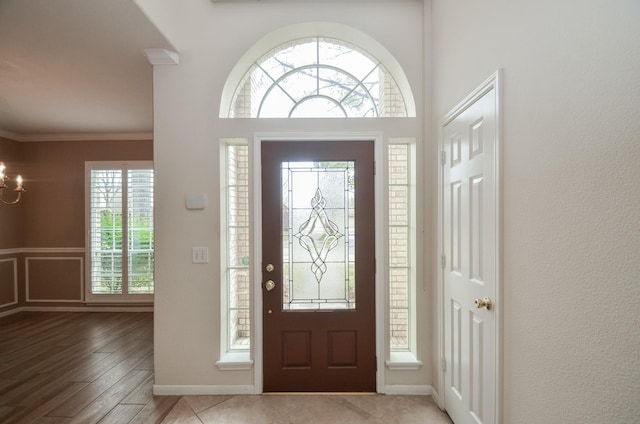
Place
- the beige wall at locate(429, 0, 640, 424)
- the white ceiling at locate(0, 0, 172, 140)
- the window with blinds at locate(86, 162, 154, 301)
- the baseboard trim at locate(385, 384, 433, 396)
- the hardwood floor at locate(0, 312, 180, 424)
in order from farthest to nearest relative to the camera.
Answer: the window with blinds at locate(86, 162, 154, 301) < the baseboard trim at locate(385, 384, 433, 396) < the hardwood floor at locate(0, 312, 180, 424) < the white ceiling at locate(0, 0, 172, 140) < the beige wall at locate(429, 0, 640, 424)

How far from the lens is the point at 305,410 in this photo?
2225 mm

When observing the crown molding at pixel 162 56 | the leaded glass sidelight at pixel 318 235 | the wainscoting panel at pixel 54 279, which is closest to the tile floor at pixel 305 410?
the leaded glass sidelight at pixel 318 235

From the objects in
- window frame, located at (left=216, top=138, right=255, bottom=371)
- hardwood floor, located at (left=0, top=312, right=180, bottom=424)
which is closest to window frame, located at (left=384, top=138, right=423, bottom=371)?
window frame, located at (left=216, top=138, right=255, bottom=371)

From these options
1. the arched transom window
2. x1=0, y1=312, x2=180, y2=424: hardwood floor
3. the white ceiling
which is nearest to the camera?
the white ceiling

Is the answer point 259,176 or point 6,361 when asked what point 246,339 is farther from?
point 6,361

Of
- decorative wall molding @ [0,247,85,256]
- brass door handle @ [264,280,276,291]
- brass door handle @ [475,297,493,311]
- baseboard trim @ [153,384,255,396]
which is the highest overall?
brass door handle @ [475,297,493,311]

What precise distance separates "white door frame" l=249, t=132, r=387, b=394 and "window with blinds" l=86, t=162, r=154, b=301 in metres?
3.02

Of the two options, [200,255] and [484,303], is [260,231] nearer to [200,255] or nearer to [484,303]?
[200,255]

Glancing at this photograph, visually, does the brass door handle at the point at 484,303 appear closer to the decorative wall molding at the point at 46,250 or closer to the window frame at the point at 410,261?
the window frame at the point at 410,261

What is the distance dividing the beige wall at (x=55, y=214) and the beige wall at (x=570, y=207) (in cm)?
494

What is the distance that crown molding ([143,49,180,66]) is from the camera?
2338mm

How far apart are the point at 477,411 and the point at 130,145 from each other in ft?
17.7

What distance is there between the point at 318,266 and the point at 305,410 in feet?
3.51

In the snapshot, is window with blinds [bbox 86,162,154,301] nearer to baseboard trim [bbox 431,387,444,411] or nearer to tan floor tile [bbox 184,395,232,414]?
tan floor tile [bbox 184,395,232,414]
